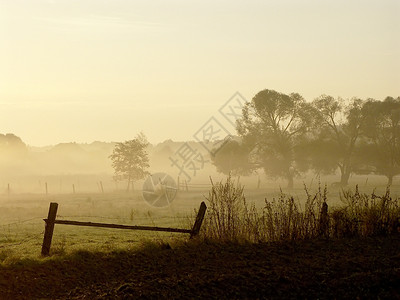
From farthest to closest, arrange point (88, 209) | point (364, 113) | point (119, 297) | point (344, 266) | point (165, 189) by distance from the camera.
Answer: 1. point (364, 113)
2. point (165, 189)
3. point (88, 209)
4. point (344, 266)
5. point (119, 297)

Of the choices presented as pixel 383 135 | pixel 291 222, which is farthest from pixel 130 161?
pixel 291 222

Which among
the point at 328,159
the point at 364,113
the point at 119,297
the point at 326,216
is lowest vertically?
the point at 119,297

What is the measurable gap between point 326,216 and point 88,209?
29.1m

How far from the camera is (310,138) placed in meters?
68.8

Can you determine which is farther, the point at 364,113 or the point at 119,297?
the point at 364,113

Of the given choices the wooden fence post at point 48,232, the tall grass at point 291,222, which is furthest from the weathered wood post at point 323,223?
the wooden fence post at point 48,232

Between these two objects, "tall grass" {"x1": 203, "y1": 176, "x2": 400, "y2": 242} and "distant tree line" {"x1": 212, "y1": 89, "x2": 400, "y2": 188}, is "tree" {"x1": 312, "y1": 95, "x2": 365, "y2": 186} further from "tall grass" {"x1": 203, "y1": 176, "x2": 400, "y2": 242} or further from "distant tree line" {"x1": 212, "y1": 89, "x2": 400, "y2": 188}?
"tall grass" {"x1": 203, "y1": 176, "x2": 400, "y2": 242}

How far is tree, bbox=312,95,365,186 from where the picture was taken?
66.0 m

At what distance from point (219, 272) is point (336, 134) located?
58.7 metres

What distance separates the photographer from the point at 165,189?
4725 centimetres

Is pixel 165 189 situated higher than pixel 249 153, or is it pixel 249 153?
pixel 249 153

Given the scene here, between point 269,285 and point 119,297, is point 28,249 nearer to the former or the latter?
point 119,297

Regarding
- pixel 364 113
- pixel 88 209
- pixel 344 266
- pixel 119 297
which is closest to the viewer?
pixel 119 297

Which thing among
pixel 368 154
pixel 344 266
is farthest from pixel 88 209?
pixel 368 154
